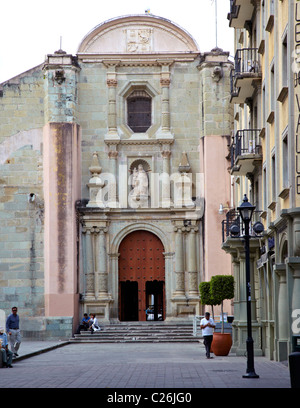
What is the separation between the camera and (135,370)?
2134cm

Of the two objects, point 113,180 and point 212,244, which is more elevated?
point 113,180

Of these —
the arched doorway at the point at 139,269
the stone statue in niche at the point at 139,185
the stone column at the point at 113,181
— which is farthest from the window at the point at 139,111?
the arched doorway at the point at 139,269

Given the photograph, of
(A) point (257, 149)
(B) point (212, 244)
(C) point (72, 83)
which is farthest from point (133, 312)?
(A) point (257, 149)

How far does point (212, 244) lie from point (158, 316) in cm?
537

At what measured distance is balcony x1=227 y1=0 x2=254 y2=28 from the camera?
29.3m

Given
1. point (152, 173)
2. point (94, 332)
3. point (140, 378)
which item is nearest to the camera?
point (140, 378)

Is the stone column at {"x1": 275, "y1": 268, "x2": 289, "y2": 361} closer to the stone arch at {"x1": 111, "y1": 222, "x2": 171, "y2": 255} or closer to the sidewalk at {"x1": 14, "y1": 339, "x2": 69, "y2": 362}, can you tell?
the sidewalk at {"x1": 14, "y1": 339, "x2": 69, "y2": 362}

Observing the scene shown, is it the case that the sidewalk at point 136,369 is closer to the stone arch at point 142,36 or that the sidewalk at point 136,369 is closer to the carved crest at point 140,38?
the stone arch at point 142,36

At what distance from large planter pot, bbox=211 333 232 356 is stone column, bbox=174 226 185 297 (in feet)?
41.3

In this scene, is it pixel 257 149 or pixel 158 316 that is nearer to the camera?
pixel 257 149

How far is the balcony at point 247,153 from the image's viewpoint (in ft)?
91.9
